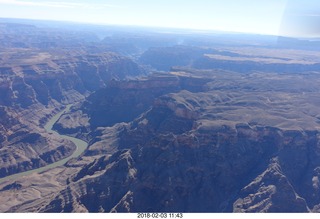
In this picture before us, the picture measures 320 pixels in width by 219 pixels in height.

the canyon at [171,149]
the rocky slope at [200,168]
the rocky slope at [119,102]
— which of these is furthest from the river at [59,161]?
the rocky slope at [200,168]

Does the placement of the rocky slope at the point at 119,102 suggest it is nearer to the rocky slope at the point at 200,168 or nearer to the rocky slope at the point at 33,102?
the rocky slope at the point at 33,102

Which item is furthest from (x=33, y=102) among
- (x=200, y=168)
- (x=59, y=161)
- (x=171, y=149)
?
(x=200, y=168)

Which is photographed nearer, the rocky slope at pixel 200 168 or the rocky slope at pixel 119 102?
the rocky slope at pixel 200 168

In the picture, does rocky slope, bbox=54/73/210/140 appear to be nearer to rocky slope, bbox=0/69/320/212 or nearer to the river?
the river

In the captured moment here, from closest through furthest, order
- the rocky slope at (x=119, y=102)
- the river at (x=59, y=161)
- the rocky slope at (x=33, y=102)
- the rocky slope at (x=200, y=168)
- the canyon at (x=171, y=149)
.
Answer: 1. the rocky slope at (x=200, y=168)
2. the canyon at (x=171, y=149)
3. the river at (x=59, y=161)
4. the rocky slope at (x=33, y=102)
5. the rocky slope at (x=119, y=102)

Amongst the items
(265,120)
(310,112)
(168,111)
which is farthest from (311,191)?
(168,111)

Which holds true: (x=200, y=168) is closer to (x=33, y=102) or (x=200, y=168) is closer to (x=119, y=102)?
(x=119, y=102)

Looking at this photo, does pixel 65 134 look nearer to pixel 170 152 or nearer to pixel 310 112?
pixel 170 152

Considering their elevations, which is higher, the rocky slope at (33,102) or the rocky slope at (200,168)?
the rocky slope at (200,168)
